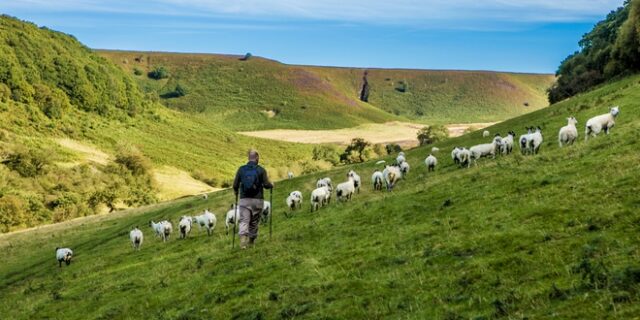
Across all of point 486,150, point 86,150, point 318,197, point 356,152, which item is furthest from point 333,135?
point 318,197

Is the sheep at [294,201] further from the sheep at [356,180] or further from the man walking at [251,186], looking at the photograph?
the man walking at [251,186]

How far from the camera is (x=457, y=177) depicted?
89.9 feet

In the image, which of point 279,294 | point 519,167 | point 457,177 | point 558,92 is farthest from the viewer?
point 558,92

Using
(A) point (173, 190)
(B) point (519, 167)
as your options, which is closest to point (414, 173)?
(B) point (519, 167)

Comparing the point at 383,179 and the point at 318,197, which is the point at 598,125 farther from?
the point at 318,197

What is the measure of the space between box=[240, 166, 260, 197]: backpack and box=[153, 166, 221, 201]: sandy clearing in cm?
7607

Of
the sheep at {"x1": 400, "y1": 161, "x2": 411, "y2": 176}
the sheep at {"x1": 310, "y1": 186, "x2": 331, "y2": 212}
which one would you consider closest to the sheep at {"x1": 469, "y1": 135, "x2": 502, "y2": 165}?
the sheep at {"x1": 400, "y1": 161, "x2": 411, "y2": 176}

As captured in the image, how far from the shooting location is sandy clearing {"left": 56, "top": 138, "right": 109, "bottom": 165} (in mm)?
108863

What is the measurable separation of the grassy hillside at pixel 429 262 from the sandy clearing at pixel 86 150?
81.8 metres

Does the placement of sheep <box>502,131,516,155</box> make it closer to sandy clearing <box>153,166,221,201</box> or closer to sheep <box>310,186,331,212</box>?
sheep <box>310,186,331,212</box>

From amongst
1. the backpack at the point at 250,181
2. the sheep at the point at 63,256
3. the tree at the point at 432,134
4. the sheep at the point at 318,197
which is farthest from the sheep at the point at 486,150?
the tree at the point at 432,134

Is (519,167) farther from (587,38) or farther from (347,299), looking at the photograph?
(587,38)

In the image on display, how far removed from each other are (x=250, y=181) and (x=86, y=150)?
103m

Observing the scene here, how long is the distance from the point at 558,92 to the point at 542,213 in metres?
69.8
